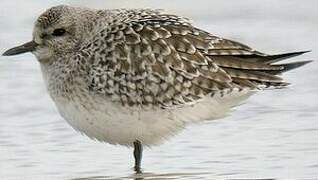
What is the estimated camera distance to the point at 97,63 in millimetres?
9305

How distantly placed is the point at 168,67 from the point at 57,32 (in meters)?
1.07

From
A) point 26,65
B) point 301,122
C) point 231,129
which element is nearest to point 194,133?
point 231,129

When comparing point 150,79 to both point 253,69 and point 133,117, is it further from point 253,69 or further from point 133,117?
point 253,69

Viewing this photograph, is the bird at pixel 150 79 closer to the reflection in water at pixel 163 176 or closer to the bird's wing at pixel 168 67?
the bird's wing at pixel 168 67

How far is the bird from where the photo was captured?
9227 mm

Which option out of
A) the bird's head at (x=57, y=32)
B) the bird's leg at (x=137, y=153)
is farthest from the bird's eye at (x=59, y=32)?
the bird's leg at (x=137, y=153)

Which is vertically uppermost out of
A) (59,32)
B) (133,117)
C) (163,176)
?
(59,32)

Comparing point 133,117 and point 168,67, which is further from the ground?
point 168,67

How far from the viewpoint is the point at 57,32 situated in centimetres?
971

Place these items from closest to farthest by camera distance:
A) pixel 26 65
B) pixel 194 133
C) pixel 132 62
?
pixel 132 62, pixel 194 133, pixel 26 65

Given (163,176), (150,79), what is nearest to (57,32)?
(150,79)

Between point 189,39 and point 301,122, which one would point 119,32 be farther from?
point 301,122

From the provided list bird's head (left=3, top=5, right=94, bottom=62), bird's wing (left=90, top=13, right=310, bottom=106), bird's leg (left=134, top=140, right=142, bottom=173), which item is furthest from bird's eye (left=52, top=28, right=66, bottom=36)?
bird's leg (left=134, top=140, right=142, bottom=173)

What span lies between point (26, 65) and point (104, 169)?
3000mm
